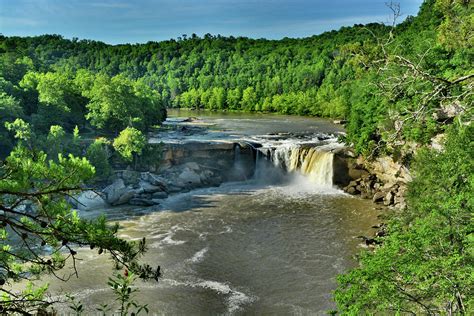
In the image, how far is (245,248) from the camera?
24.5m

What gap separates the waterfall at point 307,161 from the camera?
37625 mm

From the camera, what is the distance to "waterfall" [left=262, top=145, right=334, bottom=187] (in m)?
37.6

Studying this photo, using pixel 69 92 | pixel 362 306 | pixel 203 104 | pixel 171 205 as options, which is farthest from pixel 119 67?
pixel 362 306

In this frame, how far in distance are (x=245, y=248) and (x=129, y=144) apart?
1701 centimetres

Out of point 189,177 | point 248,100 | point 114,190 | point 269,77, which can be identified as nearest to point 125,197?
point 114,190

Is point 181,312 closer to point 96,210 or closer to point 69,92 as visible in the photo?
point 96,210

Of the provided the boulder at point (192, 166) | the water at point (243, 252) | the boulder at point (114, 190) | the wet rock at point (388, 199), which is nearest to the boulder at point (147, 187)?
the boulder at point (114, 190)

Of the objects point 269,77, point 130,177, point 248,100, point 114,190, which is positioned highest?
point 269,77

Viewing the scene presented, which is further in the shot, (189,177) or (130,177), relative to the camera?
(189,177)

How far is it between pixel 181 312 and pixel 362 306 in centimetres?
885

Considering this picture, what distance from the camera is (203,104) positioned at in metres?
112

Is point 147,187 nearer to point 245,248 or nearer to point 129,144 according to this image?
point 129,144

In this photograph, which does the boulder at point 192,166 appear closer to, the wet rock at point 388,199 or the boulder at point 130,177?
the boulder at point 130,177

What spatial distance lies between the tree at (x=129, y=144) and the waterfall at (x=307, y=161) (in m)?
11.9
